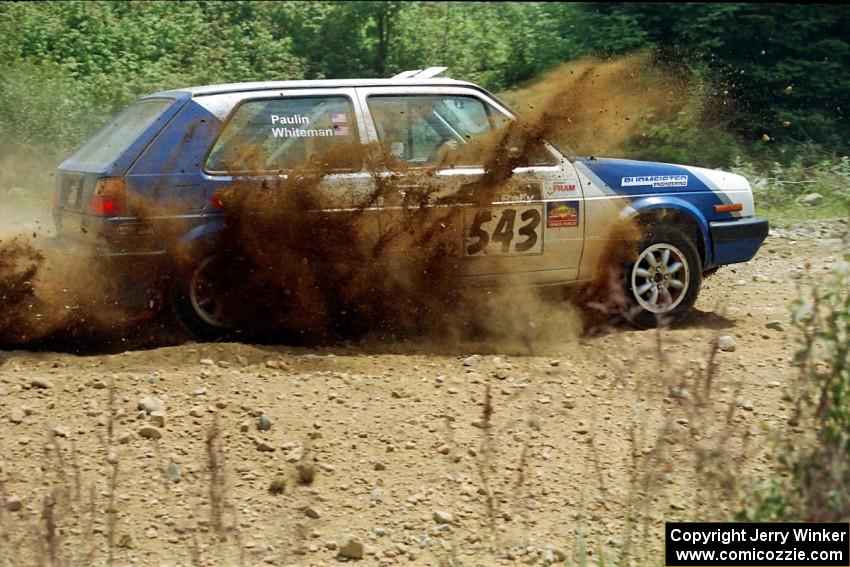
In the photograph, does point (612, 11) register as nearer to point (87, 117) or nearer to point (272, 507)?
point (87, 117)

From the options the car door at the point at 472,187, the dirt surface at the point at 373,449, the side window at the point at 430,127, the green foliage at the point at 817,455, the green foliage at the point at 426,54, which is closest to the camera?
the green foliage at the point at 817,455

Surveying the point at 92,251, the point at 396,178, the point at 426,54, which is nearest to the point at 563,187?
the point at 396,178

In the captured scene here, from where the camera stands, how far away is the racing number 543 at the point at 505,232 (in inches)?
298

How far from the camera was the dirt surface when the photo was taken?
486 centimetres

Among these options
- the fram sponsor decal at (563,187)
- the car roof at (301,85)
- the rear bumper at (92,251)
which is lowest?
the rear bumper at (92,251)

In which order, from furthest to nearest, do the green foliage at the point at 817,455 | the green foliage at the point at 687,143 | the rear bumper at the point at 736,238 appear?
the green foliage at the point at 687,143, the rear bumper at the point at 736,238, the green foliage at the point at 817,455

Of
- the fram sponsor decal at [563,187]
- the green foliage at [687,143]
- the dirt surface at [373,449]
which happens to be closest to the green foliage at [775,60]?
the green foliage at [687,143]

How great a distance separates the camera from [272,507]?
5.27m

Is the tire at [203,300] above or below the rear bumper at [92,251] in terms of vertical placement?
below

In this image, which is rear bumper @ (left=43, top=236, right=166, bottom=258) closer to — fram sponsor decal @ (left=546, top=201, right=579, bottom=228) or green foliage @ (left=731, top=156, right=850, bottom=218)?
fram sponsor decal @ (left=546, top=201, right=579, bottom=228)

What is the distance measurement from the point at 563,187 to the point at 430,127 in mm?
965

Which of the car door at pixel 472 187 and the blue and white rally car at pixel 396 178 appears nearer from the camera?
the blue and white rally car at pixel 396 178

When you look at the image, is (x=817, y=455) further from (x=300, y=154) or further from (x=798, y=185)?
(x=798, y=185)

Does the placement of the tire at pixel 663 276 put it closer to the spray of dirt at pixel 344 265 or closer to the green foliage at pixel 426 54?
the spray of dirt at pixel 344 265
